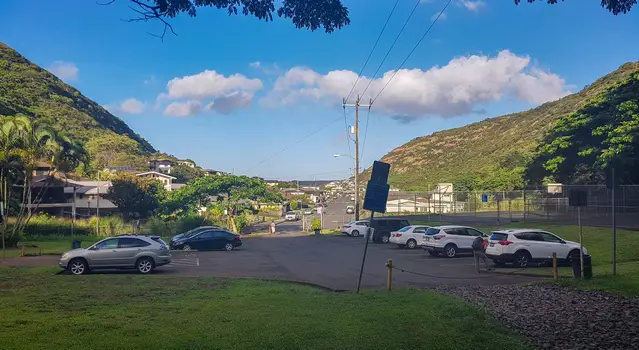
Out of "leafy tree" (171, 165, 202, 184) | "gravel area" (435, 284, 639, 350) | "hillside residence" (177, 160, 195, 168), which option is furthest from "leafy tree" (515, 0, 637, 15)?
"hillside residence" (177, 160, 195, 168)

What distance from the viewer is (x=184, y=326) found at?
9258 mm

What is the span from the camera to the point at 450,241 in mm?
26922

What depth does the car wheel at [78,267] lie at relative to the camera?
20484mm

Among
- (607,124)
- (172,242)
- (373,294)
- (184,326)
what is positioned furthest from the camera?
(607,124)

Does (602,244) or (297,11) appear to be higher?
(297,11)

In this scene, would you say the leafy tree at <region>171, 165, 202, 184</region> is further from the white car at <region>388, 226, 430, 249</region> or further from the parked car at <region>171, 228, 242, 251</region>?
the white car at <region>388, 226, 430, 249</region>

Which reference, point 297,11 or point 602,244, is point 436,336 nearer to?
point 297,11

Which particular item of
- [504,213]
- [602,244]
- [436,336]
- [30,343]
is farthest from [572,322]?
[504,213]

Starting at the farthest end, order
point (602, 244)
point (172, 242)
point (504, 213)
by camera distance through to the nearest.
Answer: point (504, 213) → point (172, 242) → point (602, 244)

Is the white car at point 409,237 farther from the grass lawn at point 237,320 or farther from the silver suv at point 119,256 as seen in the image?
the grass lawn at point 237,320

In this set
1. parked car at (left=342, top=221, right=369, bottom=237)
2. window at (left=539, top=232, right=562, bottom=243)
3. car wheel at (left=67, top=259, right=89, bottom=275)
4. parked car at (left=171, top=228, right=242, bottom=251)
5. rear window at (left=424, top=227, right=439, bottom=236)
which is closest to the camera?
car wheel at (left=67, top=259, right=89, bottom=275)

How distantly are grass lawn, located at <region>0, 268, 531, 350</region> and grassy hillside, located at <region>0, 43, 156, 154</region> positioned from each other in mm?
85295

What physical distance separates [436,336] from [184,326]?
4.09 meters

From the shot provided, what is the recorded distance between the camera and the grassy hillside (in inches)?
3957
